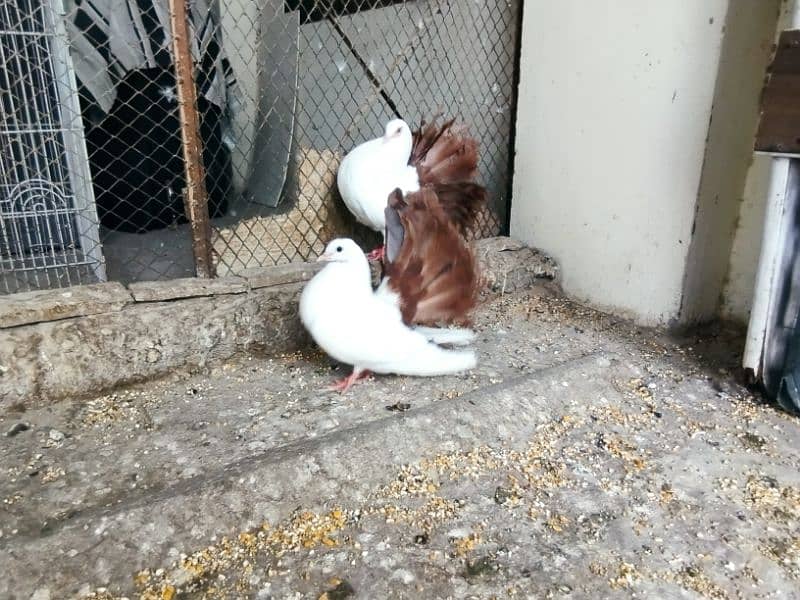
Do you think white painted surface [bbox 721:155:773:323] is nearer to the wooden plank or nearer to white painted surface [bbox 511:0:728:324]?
white painted surface [bbox 511:0:728:324]

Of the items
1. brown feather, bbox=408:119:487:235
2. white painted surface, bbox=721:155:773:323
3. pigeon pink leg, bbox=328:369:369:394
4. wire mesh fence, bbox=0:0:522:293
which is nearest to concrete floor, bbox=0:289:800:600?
pigeon pink leg, bbox=328:369:369:394

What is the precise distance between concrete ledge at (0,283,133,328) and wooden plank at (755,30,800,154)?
5.84 feet

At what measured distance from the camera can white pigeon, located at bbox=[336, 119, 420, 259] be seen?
6.88 feet

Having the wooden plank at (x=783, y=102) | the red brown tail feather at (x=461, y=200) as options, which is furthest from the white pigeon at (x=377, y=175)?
the wooden plank at (x=783, y=102)

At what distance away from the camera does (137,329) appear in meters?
1.78

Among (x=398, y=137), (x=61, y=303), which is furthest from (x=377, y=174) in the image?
(x=61, y=303)

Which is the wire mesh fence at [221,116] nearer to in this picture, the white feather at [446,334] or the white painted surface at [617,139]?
the white painted surface at [617,139]

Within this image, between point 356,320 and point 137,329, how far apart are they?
666 millimetres

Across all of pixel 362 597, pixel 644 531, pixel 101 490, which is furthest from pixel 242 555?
pixel 644 531

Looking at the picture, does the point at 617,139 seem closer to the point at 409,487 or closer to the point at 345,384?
the point at 345,384

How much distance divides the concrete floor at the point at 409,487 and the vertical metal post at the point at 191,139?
38 cm

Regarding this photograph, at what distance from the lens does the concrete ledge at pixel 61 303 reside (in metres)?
1.63

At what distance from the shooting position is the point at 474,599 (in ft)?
3.59

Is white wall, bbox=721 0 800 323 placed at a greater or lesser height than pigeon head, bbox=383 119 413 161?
lesser
